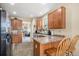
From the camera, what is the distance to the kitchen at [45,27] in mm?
1784

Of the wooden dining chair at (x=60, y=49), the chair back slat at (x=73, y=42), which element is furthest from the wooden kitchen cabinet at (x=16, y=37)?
the chair back slat at (x=73, y=42)

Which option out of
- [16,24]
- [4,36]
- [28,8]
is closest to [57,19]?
[28,8]

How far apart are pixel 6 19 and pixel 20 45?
435 mm

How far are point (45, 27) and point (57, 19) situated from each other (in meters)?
0.22

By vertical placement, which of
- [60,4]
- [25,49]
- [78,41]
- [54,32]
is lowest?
[25,49]

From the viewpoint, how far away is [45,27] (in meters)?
1.82

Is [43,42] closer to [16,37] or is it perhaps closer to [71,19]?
[16,37]

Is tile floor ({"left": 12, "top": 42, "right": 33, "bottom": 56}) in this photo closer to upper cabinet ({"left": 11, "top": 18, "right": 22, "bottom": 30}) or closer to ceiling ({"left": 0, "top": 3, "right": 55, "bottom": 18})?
upper cabinet ({"left": 11, "top": 18, "right": 22, "bottom": 30})

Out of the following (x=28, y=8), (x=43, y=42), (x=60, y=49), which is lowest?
(x=60, y=49)

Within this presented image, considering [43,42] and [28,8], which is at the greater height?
[28,8]

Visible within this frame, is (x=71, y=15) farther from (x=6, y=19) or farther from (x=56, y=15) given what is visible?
(x=6, y=19)

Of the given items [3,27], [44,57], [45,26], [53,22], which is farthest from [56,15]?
[3,27]

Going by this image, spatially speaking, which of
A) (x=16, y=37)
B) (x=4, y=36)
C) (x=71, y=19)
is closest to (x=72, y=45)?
(x=71, y=19)

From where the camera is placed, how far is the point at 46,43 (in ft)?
5.95
